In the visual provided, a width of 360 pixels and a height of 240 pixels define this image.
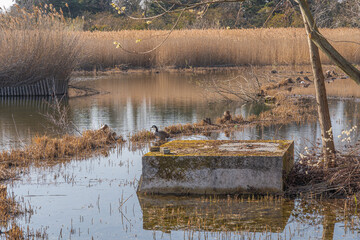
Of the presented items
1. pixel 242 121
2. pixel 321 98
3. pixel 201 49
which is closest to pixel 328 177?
pixel 321 98

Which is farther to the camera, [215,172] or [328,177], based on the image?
[328,177]

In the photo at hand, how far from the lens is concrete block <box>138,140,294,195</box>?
695cm

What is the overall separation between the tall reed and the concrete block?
12.9 m

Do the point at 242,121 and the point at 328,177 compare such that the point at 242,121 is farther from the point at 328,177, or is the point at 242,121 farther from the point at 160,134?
the point at 328,177

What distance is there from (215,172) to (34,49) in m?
14.0

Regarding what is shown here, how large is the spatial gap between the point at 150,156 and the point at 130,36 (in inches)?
1042

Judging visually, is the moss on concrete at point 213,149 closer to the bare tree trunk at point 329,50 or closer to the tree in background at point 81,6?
the bare tree trunk at point 329,50

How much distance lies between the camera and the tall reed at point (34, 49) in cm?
1892

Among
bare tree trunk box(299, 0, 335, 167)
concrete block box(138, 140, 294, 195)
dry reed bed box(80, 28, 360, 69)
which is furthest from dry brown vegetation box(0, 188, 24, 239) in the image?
dry reed bed box(80, 28, 360, 69)

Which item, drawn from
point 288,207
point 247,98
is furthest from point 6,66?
point 288,207

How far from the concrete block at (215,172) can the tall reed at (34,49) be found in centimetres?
1285

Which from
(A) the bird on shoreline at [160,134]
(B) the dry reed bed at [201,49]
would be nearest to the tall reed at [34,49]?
(A) the bird on shoreline at [160,134]

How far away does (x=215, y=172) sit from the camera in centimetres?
702

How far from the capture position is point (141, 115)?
49.7 ft
